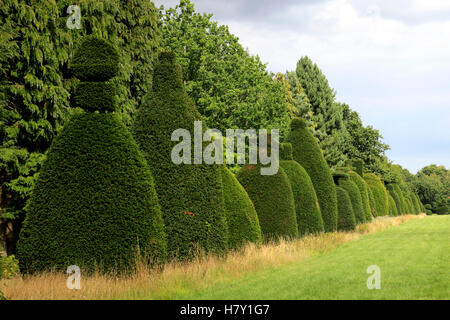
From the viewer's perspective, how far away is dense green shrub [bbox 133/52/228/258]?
9836 mm

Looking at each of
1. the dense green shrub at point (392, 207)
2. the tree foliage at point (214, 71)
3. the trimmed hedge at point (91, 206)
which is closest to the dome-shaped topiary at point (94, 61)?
the trimmed hedge at point (91, 206)

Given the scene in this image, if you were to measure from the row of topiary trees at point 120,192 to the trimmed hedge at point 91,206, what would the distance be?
0.02 m

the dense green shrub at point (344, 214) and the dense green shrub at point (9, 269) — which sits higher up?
the dense green shrub at point (344, 214)

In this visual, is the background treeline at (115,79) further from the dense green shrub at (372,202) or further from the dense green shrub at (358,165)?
the dense green shrub at (372,202)

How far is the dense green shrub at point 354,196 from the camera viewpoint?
84.0 feet

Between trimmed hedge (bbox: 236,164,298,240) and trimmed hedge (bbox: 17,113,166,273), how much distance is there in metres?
6.43

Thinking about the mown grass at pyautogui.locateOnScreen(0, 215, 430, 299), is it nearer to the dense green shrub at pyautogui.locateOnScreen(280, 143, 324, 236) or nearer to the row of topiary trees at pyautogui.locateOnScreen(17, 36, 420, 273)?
the row of topiary trees at pyautogui.locateOnScreen(17, 36, 420, 273)

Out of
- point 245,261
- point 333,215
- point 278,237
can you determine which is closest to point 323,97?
point 333,215

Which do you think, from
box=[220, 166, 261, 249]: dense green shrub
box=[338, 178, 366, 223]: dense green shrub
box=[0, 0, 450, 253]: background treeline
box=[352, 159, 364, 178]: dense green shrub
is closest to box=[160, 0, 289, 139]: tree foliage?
box=[0, 0, 450, 253]: background treeline

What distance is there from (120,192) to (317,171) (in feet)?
44.2

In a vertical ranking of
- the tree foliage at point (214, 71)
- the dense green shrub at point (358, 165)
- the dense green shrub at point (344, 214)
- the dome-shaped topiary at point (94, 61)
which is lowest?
the dense green shrub at point (344, 214)

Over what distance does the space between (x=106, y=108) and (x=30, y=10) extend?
815cm

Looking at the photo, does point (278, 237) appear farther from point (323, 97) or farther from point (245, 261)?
point (323, 97)

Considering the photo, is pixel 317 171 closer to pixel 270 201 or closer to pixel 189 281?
pixel 270 201
